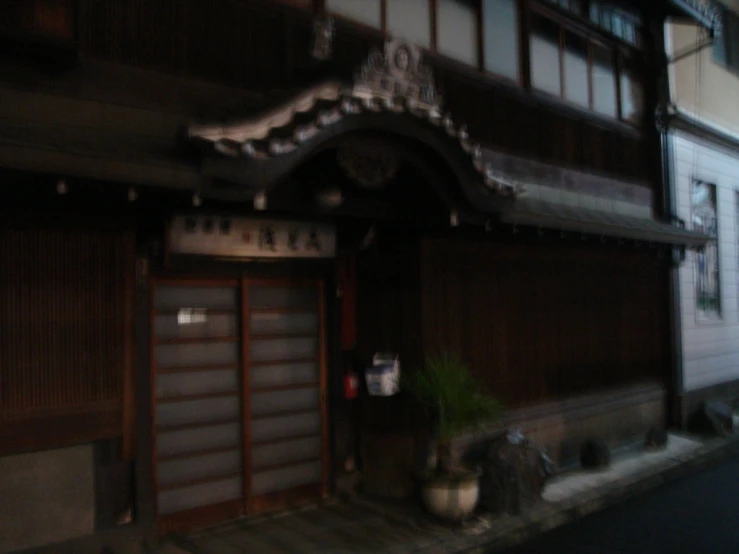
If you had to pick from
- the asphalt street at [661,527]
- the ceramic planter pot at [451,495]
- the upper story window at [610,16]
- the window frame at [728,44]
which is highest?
the window frame at [728,44]

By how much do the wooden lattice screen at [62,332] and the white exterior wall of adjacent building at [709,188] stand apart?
11749mm

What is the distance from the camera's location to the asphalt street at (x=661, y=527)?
7.66m

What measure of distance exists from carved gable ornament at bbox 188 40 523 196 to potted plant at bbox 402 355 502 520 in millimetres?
2404

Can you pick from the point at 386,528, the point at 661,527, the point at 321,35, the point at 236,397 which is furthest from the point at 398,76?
the point at 661,527

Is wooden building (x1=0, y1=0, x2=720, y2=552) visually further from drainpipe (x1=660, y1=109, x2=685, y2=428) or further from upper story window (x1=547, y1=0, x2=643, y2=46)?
drainpipe (x1=660, y1=109, x2=685, y2=428)

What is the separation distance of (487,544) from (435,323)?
2807 millimetres

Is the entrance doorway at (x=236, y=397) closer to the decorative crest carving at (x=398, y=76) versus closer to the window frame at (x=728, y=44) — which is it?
the decorative crest carving at (x=398, y=76)

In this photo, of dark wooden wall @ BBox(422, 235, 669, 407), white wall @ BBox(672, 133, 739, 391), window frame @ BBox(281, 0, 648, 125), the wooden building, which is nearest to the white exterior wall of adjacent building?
white wall @ BBox(672, 133, 739, 391)

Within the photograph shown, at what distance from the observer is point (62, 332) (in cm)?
626

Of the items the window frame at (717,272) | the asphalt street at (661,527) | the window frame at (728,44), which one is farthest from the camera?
the window frame at (728,44)

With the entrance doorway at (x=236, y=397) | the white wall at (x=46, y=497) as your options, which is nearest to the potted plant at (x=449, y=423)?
the entrance doorway at (x=236, y=397)

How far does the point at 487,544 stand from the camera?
767cm

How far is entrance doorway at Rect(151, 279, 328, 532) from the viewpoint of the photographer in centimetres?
754

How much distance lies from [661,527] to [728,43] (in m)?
14.2
